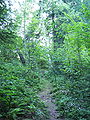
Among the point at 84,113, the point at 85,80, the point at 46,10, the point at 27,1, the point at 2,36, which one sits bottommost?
the point at 84,113

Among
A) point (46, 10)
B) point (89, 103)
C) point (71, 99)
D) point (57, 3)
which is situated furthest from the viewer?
point (46, 10)

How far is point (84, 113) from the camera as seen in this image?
454cm

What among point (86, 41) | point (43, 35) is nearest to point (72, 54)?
point (86, 41)

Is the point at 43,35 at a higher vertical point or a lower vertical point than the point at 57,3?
lower

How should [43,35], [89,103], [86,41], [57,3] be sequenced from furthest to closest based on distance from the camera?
[57,3]
[43,35]
[89,103]
[86,41]

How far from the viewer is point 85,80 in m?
4.96

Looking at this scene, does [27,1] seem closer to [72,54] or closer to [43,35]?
[43,35]

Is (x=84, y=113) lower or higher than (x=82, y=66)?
lower

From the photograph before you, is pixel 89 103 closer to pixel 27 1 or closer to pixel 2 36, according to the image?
pixel 2 36

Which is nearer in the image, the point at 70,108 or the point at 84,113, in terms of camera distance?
the point at 84,113

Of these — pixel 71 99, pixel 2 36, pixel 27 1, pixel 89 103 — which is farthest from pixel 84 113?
pixel 27 1

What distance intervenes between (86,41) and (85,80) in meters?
1.58

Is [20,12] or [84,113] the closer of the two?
[84,113]

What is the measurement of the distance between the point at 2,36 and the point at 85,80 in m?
3.76
